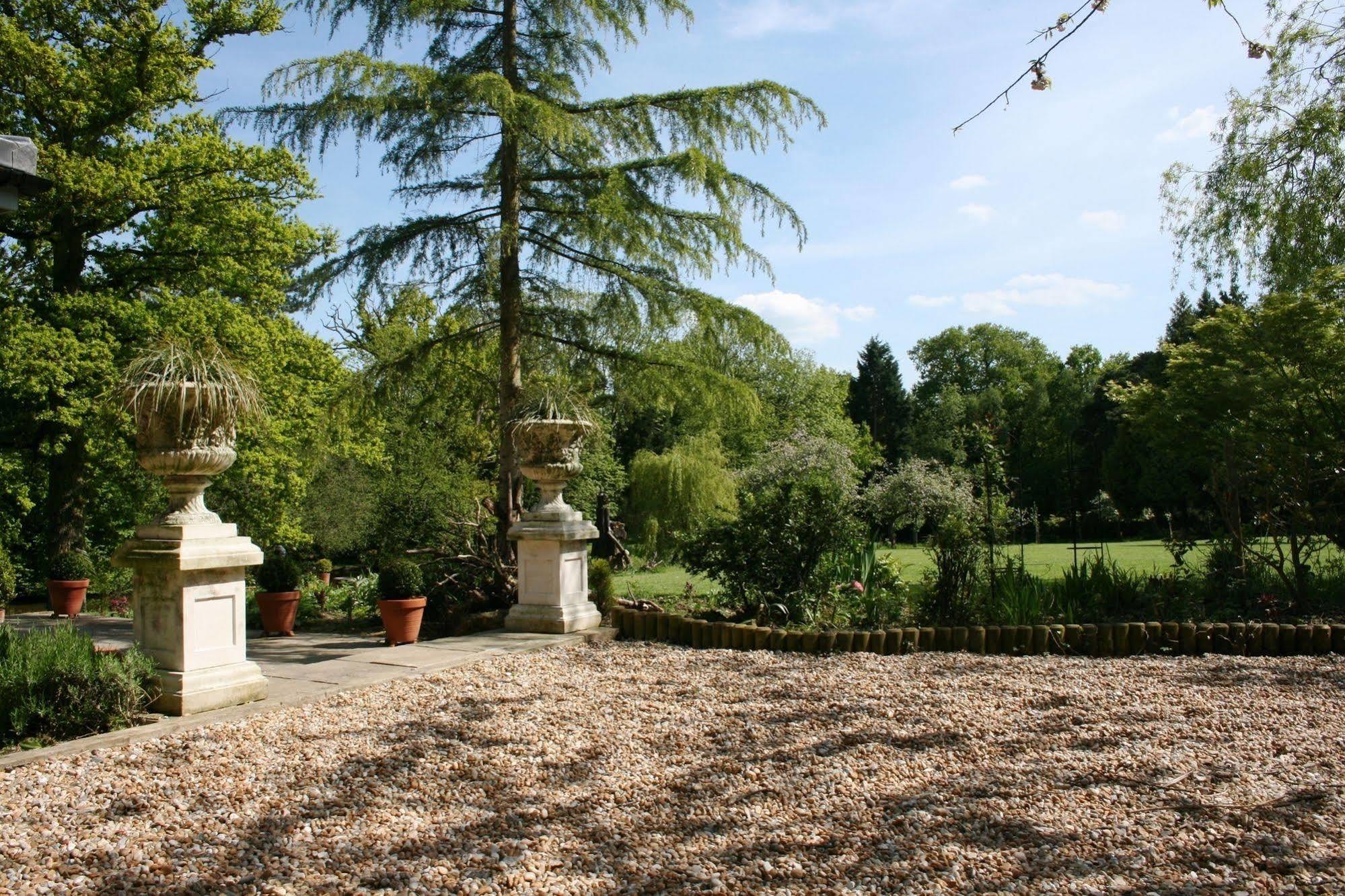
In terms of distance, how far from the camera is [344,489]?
17.6m

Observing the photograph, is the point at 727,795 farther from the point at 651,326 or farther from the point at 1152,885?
the point at 651,326

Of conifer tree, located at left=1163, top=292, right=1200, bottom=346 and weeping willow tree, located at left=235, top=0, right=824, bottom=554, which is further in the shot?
conifer tree, located at left=1163, top=292, right=1200, bottom=346

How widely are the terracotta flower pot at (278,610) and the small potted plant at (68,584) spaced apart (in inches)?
173

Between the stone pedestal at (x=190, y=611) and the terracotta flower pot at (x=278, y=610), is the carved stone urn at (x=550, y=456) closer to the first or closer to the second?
the terracotta flower pot at (x=278, y=610)

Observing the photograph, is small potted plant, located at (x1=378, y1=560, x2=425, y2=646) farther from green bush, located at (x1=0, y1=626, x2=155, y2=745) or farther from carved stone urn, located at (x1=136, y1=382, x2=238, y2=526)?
green bush, located at (x1=0, y1=626, x2=155, y2=745)

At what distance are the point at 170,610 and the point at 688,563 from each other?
157 inches

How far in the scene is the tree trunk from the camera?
8375 millimetres

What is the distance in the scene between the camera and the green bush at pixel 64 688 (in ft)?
13.6

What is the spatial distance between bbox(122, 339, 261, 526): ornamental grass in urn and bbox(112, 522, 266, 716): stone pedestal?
158 mm

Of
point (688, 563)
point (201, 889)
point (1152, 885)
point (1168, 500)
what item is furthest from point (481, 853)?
point (1168, 500)

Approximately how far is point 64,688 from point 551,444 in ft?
12.8

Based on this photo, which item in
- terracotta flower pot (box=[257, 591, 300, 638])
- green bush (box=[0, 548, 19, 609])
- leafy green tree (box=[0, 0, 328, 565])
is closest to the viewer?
terracotta flower pot (box=[257, 591, 300, 638])

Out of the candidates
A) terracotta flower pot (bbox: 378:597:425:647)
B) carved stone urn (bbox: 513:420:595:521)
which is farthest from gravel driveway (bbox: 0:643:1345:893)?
carved stone urn (bbox: 513:420:595:521)

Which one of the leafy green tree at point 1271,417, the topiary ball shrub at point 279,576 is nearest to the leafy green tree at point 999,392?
the leafy green tree at point 1271,417
